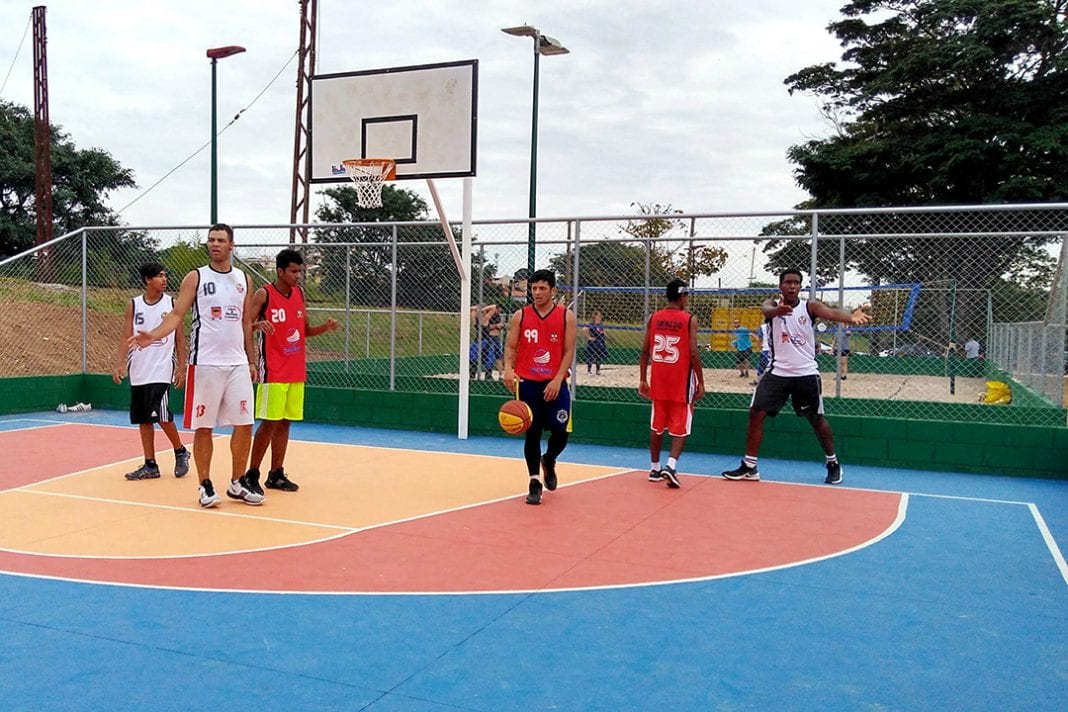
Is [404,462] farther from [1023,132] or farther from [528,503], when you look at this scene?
[1023,132]

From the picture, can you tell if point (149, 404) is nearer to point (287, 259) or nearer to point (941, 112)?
point (287, 259)

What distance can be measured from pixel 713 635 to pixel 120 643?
281 cm

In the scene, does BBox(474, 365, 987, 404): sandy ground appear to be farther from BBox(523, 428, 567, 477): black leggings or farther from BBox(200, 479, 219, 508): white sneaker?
BBox(200, 479, 219, 508): white sneaker

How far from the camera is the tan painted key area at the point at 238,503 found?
6.24m

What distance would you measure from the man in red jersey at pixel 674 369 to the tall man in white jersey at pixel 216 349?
358 centimetres

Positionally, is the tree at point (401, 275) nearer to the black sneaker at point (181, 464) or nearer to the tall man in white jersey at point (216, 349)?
the black sneaker at point (181, 464)

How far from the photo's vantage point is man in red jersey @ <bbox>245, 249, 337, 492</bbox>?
7.66m

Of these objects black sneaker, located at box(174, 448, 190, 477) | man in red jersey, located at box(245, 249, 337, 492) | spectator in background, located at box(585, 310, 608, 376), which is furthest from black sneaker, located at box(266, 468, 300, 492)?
spectator in background, located at box(585, 310, 608, 376)

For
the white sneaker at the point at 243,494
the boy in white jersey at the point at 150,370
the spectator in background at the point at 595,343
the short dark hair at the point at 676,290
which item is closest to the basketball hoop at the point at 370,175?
the boy in white jersey at the point at 150,370

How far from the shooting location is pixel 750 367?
17.9 meters

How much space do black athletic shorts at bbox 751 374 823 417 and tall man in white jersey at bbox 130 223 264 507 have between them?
4736mm

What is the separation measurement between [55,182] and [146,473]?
118 feet

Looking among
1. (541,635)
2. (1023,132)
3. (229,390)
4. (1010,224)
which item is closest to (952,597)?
(541,635)

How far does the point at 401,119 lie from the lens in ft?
36.5
